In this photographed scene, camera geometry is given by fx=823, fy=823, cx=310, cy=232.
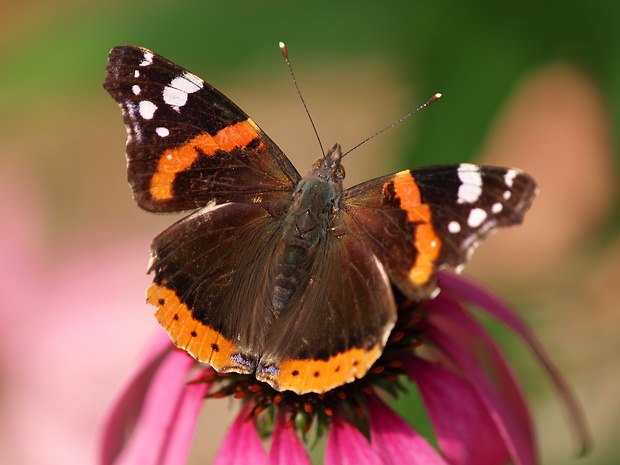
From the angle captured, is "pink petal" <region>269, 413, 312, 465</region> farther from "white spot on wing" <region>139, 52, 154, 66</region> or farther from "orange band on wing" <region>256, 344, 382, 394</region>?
"white spot on wing" <region>139, 52, 154, 66</region>

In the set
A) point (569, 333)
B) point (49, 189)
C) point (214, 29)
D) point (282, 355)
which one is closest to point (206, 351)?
point (282, 355)

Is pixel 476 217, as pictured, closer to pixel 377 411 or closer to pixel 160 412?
pixel 377 411

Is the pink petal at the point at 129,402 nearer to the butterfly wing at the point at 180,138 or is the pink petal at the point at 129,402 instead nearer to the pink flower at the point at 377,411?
the pink flower at the point at 377,411

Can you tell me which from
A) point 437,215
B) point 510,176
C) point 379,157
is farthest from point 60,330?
point 510,176

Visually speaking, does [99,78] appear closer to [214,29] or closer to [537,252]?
[214,29]

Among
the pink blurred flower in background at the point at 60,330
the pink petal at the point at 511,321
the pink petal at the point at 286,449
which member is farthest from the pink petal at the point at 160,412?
the pink blurred flower in background at the point at 60,330
